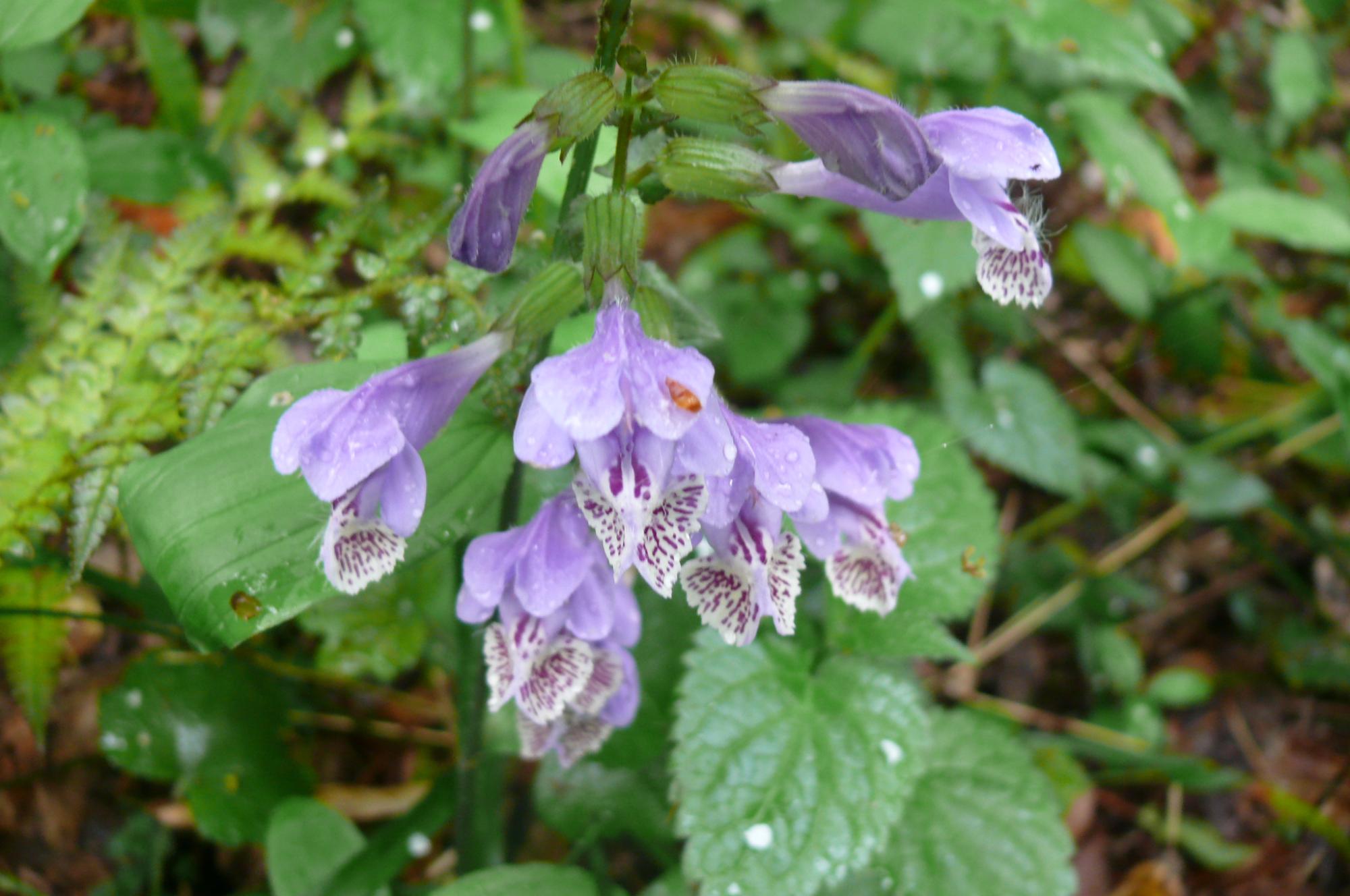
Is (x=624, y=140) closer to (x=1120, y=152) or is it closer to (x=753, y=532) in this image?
(x=753, y=532)

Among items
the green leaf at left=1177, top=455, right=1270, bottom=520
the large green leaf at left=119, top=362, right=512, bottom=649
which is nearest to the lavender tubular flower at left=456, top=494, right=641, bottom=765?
the large green leaf at left=119, top=362, right=512, bottom=649

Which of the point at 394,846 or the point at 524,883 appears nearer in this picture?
the point at 524,883

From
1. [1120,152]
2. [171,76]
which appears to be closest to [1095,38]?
[1120,152]

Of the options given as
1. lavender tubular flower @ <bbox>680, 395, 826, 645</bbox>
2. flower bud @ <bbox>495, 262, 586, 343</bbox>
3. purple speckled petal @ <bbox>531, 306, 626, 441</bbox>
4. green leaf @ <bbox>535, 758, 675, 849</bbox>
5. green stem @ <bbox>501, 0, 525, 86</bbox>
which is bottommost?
green leaf @ <bbox>535, 758, 675, 849</bbox>

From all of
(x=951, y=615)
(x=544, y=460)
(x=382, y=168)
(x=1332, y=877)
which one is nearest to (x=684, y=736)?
(x=951, y=615)

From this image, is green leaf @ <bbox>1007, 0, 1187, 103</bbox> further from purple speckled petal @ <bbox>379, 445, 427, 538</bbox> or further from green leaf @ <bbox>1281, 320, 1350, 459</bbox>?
→ purple speckled petal @ <bbox>379, 445, 427, 538</bbox>

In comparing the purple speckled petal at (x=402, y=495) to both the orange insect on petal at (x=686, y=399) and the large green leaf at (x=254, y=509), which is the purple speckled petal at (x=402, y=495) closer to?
the large green leaf at (x=254, y=509)
